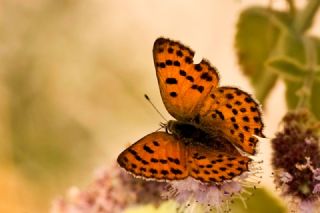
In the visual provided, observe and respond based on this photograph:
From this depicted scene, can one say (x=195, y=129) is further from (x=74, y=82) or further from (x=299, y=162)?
(x=74, y=82)

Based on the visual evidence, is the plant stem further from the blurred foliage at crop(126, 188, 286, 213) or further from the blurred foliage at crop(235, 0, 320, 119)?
the blurred foliage at crop(126, 188, 286, 213)

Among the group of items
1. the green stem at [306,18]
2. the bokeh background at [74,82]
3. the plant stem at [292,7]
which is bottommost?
the green stem at [306,18]

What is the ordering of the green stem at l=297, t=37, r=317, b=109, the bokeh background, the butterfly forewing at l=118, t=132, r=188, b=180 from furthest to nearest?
the bokeh background
the green stem at l=297, t=37, r=317, b=109
the butterfly forewing at l=118, t=132, r=188, b=180

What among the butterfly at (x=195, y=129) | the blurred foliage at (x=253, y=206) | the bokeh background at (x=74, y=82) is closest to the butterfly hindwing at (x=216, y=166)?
the butterfly at (x=195, y=129)

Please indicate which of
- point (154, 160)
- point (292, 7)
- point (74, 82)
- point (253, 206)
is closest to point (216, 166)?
point (154, 160)

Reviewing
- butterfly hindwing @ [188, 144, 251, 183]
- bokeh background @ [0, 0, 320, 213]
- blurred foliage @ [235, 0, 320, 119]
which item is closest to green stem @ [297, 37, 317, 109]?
blurred foliage @ [235, 0, 320, 119]

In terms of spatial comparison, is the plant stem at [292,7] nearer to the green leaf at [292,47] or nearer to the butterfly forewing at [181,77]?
the green leaf at [292,47]

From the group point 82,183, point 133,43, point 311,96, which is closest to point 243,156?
point 311,96
